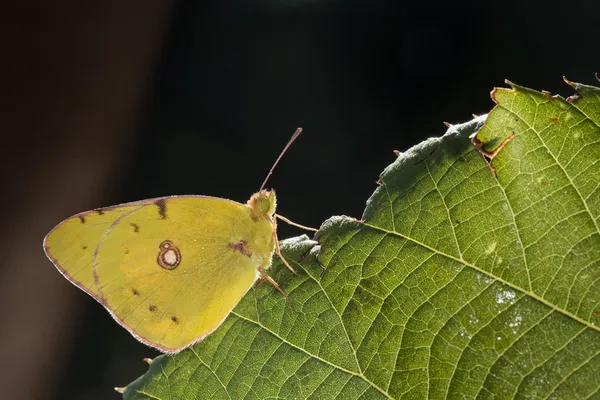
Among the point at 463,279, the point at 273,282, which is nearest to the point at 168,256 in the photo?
the point at 273,282

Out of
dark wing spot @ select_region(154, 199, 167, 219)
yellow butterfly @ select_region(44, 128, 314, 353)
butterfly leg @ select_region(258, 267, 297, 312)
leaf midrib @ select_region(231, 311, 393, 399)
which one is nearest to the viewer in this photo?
leaf midrib @ select_region(231, 311, 393, 399)

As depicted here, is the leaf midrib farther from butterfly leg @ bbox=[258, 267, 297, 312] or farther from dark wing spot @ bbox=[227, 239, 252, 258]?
dark wing spot @ bbox=[227, 239, 252, 258]

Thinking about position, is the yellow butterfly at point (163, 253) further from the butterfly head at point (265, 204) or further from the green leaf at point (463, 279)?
the green leaf at point (463, 279)

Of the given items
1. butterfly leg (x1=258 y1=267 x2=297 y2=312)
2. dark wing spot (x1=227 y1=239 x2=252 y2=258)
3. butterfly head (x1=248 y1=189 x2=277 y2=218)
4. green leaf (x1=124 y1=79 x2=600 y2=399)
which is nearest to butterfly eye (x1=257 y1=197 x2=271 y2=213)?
butterfly head (x1=248 y1=189 x2=277 y2=218)

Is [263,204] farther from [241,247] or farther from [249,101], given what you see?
[249,101]

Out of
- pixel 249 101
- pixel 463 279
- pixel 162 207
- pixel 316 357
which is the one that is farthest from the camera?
pixel 249 101

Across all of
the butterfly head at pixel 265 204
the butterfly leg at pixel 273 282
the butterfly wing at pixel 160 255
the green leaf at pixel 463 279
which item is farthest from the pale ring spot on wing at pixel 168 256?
the green leaf at pixel 463 279

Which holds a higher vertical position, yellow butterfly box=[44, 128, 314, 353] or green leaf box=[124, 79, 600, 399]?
green leaf box=[124, 79, 600, 399]
